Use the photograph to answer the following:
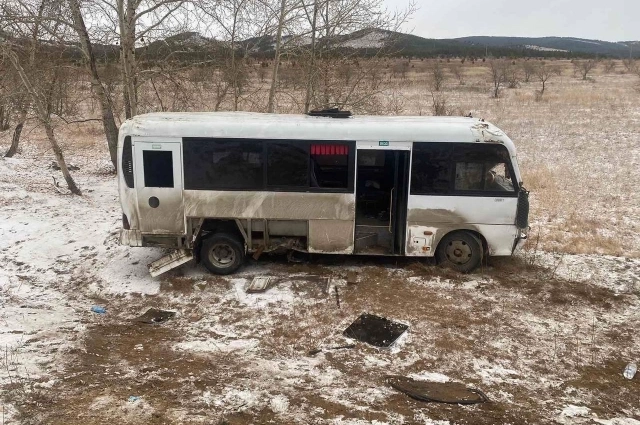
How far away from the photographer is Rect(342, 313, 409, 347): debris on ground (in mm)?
6672

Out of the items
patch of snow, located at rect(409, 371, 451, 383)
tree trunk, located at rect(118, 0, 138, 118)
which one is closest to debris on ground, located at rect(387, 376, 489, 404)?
patch of snow, located at rect(409, 371, 451, 383)

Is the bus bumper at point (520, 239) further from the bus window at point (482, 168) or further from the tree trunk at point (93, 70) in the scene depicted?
the tree trunk at point (93, 70)

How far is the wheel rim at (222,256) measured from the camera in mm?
8750

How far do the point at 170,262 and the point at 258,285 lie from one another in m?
1.59

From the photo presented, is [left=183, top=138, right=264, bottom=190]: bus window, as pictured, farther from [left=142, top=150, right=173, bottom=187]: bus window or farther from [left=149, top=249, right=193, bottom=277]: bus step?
[left=149, top=249, right=193, bottom=277]: bus step

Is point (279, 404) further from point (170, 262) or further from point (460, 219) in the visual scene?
point (460, 219)

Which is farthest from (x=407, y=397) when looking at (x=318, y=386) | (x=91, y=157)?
(x=91, y=157)

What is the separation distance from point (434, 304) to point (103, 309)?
16.4ft

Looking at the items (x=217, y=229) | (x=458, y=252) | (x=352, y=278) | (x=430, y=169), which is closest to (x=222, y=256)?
(x=217, y=229)

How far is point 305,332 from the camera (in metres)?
6.90

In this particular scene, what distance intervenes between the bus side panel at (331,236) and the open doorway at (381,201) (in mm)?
223

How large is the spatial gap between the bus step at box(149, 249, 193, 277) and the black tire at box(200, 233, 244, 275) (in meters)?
0.31

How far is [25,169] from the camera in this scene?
53.9ft

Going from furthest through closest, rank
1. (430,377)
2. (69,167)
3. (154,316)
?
(69,167)
(154,316)
(430,377)
